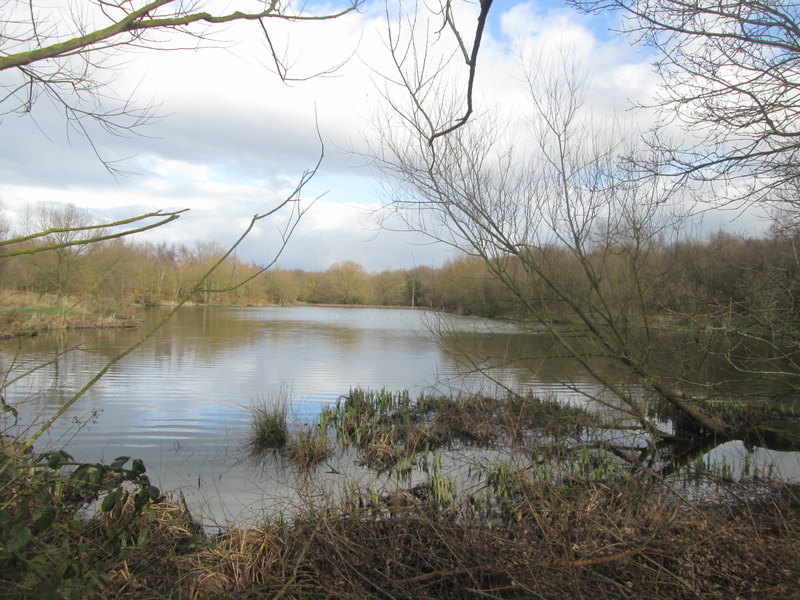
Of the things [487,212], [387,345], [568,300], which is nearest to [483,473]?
[568,300]

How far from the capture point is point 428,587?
2996 millimetres

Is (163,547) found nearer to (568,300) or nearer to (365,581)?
(365,581)

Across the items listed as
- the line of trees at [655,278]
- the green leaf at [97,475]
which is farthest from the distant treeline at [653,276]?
the green leaf at [97,475]

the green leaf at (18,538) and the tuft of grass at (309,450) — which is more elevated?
the green leaf at (18,538)

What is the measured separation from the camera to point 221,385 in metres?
11.8

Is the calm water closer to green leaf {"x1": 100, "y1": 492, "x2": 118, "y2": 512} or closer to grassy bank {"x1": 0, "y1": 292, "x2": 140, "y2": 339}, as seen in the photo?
grassy bank {"x1": 0, "y1": 292, "x2": 140, "y2": 339}

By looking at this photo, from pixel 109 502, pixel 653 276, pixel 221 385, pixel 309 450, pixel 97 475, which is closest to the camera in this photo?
pixel 97 475

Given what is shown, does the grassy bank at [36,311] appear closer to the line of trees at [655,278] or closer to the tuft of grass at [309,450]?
the line of trees at [655,278]

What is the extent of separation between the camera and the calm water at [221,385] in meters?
5.84

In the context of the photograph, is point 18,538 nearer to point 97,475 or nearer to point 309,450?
point 97,475

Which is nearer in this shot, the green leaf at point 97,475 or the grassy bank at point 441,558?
the green leaf at point 97,475

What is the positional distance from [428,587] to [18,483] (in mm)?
2159

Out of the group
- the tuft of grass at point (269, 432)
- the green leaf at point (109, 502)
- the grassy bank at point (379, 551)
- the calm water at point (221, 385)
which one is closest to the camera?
the grassy bank at point (379, 551)

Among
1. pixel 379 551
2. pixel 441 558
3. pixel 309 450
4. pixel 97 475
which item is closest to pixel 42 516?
pixel 97 475
